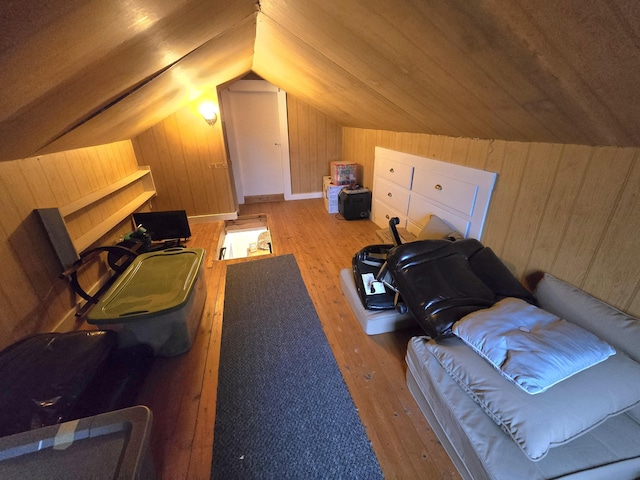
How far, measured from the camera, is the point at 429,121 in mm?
2127

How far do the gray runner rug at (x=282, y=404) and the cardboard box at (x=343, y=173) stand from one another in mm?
2396

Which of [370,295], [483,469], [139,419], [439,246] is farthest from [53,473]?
[439,246]

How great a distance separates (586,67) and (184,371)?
2.30 meters

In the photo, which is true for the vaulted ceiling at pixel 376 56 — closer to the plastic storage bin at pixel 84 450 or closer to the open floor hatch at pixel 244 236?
the plastic storage bin at pixel 84 450

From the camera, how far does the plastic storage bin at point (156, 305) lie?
1.50 m

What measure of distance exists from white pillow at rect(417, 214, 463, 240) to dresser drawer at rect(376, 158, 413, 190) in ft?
2.11

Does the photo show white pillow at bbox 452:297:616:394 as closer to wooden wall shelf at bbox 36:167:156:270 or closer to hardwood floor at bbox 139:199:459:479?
hardwood floor at bbox 139:199:459:479

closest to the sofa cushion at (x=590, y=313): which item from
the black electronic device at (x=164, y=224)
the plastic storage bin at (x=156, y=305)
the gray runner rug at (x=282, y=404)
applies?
the gray runner rug at (x=282, y=404)

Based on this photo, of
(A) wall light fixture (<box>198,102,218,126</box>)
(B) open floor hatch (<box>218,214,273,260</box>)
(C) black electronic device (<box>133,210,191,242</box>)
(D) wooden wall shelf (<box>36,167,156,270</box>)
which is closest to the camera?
(D) wooden wall shelf (<box>36,167,156,270</box>)

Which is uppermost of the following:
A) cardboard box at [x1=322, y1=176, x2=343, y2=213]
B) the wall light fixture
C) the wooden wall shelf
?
the wall light fixture

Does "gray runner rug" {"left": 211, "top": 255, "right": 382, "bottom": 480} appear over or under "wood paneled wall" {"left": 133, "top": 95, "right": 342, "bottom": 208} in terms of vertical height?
under

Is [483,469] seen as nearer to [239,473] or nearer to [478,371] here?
[478,371]

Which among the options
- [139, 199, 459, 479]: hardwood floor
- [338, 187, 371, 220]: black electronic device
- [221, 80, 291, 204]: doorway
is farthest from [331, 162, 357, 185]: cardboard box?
[139, 199, 459, 479]: hardwood floor

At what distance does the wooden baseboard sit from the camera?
192 inches
